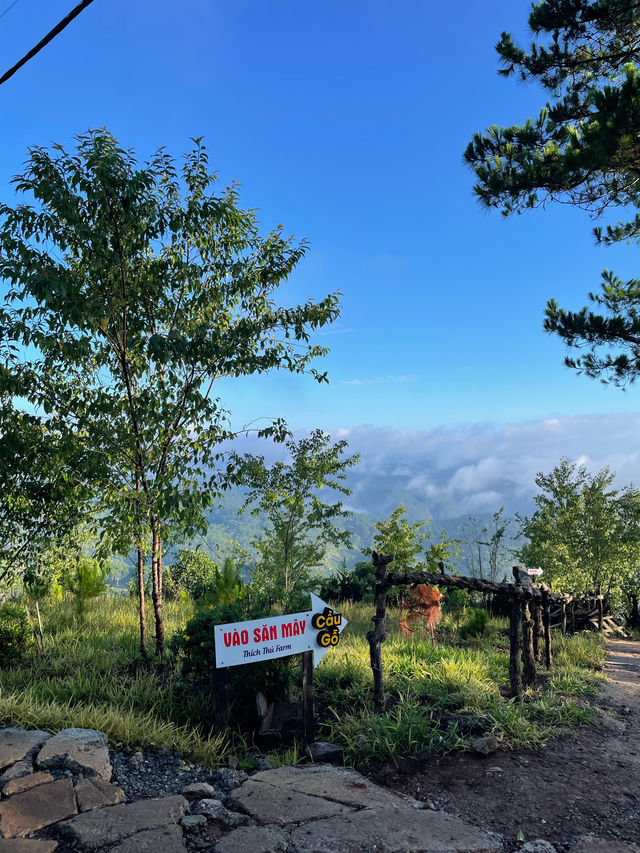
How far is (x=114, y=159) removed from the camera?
7.14 m

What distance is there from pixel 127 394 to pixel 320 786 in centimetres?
548

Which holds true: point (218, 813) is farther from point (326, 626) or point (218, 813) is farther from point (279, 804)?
point (326, 626)

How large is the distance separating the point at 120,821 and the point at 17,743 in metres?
1.72

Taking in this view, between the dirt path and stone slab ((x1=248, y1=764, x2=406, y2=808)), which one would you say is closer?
the dirt path

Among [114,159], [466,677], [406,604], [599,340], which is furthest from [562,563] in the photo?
[114,159]

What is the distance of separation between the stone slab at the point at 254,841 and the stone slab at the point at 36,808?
4.30 ft

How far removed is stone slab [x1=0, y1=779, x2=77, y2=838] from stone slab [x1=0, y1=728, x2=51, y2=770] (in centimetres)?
55

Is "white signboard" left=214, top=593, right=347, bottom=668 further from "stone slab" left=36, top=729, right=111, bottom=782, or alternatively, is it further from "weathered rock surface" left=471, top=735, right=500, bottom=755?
"weathered rock surface" left=471, top=735, right=500, bottom=755

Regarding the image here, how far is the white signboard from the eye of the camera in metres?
6.31

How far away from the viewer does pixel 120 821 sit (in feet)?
14.2

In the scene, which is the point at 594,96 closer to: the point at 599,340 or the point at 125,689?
the point at 599,340

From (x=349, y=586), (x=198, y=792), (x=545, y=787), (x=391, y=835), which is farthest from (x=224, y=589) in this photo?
(x=391, y=835)

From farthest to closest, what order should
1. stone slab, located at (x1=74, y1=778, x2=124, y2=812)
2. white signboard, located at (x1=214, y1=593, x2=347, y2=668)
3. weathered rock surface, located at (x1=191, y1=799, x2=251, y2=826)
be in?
white signboard, located at (x1=214, y1=593, x2=347, y2=668)
stone slab, located at (x1=74, y1=778, x2=124, y2=812)
weathered rock surface, located at (x1=191, y1=799, x2=251, y2=826)

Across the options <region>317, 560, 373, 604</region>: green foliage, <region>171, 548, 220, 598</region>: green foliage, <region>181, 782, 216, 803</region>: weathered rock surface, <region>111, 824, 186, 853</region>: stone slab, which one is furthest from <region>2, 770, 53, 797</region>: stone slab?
<region>317, 560, 373, 604</region>: green foliage
